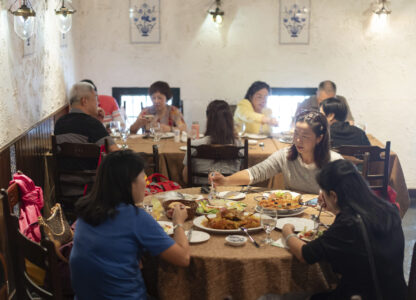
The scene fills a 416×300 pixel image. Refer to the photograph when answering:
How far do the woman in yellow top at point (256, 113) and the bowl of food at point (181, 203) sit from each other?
8.65 feet

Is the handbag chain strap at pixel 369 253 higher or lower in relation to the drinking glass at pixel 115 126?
lower

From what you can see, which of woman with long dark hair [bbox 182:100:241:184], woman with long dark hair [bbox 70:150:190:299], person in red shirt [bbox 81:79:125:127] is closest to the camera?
→ woman with long dark hair [bbox 70:150:190:299]

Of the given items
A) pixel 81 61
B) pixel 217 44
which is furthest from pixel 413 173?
pixel 81 61

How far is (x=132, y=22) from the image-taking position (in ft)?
21.2

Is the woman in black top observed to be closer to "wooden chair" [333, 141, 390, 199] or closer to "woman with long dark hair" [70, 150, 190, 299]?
"woman with long dark hair" [70, 150, 190, 299]

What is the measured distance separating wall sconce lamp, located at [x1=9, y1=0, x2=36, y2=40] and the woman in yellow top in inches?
90.6

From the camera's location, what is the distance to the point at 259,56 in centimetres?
653

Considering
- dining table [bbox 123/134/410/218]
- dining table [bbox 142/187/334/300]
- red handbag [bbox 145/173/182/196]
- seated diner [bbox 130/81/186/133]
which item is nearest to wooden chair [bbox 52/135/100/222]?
red handbag [bbox 145/173/182/196]

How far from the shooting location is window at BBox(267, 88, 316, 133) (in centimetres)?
657

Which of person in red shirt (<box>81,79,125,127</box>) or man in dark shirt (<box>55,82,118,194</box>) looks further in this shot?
person in red shirt (<box>81,79,125,127</box>)

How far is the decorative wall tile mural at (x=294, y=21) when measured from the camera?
6.37 meters

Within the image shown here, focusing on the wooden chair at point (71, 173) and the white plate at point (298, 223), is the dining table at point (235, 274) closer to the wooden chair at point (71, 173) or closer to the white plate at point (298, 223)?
the white plate at point (298, 223)

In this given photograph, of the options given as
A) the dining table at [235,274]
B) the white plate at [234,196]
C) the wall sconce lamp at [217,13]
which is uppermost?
the wall sconce lamp at [217,13]

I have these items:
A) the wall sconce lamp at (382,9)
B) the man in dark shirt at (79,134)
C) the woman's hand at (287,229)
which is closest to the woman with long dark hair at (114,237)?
the woman's hand at (287,229)
